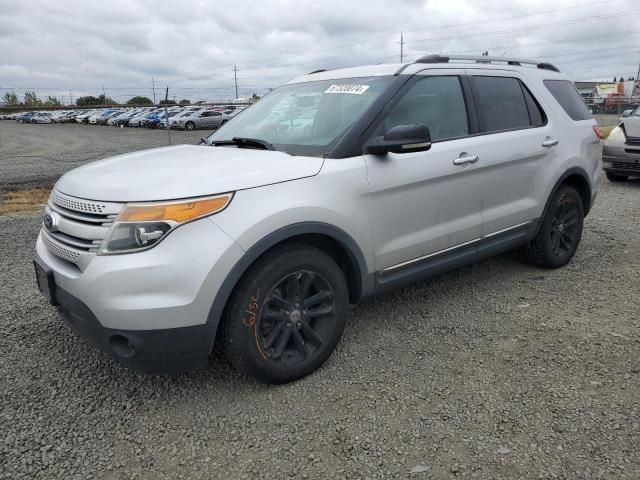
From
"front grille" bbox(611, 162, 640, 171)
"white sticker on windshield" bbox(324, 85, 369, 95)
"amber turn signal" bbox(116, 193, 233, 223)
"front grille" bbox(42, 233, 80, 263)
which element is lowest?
"front grille" bbox(611, 162, 640, 171)

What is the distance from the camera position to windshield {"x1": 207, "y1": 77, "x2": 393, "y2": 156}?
10.6 feet

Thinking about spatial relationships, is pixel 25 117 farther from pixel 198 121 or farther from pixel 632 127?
pixel 632 127

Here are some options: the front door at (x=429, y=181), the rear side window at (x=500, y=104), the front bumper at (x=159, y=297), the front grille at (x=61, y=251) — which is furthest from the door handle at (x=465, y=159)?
the front grille at (x=61, y=251)

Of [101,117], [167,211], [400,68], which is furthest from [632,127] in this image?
[101,117]

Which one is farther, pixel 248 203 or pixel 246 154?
pixel 246 154

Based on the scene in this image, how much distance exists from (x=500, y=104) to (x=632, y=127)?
627 centimetres

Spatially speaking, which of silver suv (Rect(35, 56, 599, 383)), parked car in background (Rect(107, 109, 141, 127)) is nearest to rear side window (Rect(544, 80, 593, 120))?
silver suv (Rect(35, 56, 599, 383))

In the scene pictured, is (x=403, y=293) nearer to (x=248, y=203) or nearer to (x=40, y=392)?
(x=248, y=203)

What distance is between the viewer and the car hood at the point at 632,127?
8898mm

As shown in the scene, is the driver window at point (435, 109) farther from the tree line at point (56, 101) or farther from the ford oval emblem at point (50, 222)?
the tree line at point (56, 101)

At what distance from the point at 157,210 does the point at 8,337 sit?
1897 millimetres

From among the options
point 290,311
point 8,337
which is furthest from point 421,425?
point 8,337

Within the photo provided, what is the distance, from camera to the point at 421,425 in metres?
2.60

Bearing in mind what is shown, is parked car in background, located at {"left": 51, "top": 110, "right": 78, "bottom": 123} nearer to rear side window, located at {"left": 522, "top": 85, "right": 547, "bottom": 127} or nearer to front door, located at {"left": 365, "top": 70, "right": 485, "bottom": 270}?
rear side window, located at {"left": 522, "top": 85, "right": 547, "bottom": 127}
